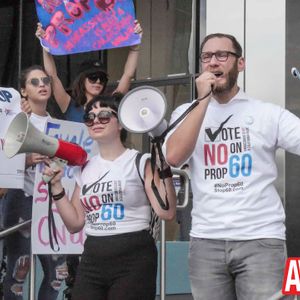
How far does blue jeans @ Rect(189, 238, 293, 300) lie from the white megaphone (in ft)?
1.99

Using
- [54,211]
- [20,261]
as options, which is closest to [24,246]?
[20,261]

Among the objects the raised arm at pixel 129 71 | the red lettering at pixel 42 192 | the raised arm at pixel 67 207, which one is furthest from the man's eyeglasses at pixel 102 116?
the raised arm at pixel 129 71

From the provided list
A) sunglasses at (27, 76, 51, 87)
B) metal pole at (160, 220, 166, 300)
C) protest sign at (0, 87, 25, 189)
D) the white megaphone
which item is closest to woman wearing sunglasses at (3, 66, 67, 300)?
sunglasses at (27, 76, 51, 87)

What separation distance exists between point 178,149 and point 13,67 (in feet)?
21.6

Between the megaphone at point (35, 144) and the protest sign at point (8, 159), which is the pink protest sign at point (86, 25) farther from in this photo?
the megaphone at point (35, 144)

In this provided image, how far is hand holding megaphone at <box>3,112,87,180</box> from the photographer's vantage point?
416 cm

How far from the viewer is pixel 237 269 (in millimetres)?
3488

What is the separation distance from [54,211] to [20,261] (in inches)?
21.9

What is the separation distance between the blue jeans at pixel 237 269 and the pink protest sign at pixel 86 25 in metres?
2.14

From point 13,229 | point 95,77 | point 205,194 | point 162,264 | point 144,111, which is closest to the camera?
point 205,194

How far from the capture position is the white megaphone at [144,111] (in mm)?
3775

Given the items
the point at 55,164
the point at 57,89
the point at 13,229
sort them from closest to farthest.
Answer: the point at 55,164 < the point at 13,229 < the point at 57,89

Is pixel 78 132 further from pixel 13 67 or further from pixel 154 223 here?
pixel 13 67

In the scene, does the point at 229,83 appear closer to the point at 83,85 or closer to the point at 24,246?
the point at 83,85
